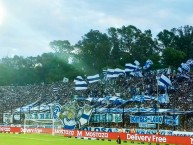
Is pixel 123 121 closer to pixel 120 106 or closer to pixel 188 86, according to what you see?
pixel 120 106

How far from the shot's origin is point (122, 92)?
81188mm

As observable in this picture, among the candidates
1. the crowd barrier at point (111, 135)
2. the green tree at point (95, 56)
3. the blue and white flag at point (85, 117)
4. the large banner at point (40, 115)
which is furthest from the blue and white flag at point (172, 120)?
the green tree at point (95, 56)

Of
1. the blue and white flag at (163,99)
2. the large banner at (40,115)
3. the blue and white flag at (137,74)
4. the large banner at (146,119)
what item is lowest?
the large banner at (146,119)

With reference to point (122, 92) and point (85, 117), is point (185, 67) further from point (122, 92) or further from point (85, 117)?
point (85, 117)

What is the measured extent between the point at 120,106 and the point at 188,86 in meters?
13.2

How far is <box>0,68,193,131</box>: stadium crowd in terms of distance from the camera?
67375mm

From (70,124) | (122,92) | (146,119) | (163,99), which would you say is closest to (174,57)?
(122,92)

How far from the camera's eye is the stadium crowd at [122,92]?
67375mm

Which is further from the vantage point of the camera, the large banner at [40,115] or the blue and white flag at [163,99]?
the large banner at [40,115]

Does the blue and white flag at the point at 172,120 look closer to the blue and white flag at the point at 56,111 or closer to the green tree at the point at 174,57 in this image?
the blue and white flag at the point at 56,111

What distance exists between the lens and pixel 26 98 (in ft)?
322

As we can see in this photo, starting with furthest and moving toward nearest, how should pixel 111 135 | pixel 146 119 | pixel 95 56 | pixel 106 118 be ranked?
pixel 95 56 < pixel 106 118 < pixel 146 119 < pixel 111 135

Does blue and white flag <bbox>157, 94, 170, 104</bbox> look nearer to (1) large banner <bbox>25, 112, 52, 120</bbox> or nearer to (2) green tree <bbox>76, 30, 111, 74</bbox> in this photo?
(1) large banner <bbox>25, 112, 52, 120</bbox>

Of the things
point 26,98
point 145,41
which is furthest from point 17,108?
point 145,41
